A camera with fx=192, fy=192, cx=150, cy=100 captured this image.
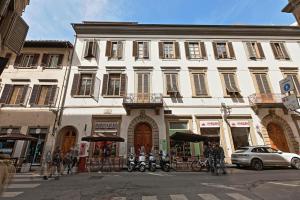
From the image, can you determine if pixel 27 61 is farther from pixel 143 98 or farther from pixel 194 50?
pixel 194 50

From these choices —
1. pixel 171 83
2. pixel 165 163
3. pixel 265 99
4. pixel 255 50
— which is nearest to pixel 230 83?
pixel 265 99

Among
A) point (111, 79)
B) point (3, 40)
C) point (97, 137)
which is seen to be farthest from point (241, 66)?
point (3, 40)

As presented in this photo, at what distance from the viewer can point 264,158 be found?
11.8m

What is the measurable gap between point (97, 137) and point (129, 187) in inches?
236

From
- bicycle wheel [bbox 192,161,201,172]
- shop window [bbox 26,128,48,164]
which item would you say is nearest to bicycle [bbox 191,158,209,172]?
bicycle wheel [bbox 192,161,201,172]

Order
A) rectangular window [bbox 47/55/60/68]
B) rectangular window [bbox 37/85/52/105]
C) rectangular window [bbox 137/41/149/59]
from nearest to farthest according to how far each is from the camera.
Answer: rectangular window [bbox 37/85/52/105] → rectangular window [bbox 47/55/60/68] → rectangular window [bbox 137/41/149/59]

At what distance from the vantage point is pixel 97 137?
11945mm

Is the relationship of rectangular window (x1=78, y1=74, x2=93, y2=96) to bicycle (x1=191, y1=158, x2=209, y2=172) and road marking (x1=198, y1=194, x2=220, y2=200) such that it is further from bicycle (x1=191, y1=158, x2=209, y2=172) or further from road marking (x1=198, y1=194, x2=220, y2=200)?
road marking (x1=198, y1=194, x2=220, y2=200)

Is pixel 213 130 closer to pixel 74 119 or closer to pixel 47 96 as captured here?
pixel 74 119

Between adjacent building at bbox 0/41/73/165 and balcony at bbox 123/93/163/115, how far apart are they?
17.4 ft

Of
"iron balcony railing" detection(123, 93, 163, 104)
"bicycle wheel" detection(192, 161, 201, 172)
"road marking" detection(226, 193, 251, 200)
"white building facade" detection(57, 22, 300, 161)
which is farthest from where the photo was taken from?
"iron balcony railing" detection(123, 93, 163, 104)

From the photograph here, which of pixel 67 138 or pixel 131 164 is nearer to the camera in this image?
pixel 131 164

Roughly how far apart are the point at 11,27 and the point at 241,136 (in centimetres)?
1616

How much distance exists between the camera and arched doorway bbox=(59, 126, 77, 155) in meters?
14.4
